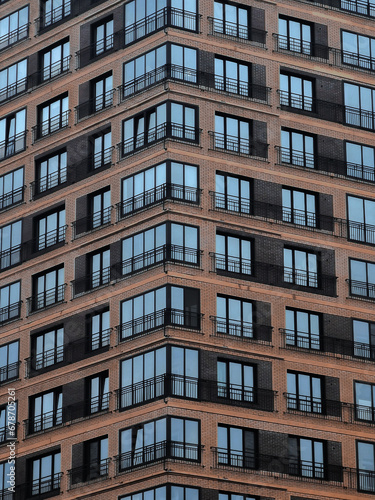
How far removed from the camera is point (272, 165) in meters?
116

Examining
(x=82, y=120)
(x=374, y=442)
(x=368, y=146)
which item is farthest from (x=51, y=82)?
(x=374, y=442)

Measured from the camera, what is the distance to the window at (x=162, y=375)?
353 feet

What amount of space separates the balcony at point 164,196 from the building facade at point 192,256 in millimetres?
129

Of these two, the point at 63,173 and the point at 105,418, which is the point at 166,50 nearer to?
the point at 63,173

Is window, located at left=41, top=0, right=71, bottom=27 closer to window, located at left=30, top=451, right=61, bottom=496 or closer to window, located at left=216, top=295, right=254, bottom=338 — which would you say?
window, located at left=216, top=295, right=254, bottom=338

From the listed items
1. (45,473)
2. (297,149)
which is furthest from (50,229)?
(297,149)

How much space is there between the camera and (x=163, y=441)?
349ft

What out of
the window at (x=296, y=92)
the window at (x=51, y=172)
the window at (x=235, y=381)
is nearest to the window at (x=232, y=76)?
the window at (x=296, y=92)

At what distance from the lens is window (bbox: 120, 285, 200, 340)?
4296 inches

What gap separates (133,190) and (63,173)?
23.8ft

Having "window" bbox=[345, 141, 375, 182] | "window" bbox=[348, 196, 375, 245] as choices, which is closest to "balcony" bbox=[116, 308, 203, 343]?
"window" bbox=[348, 196, 375, 245]

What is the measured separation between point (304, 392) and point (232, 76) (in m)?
18.9

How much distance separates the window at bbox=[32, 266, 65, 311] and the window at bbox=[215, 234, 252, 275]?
1049 centimetres

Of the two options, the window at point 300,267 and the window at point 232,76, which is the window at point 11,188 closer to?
the window at point 232,76
